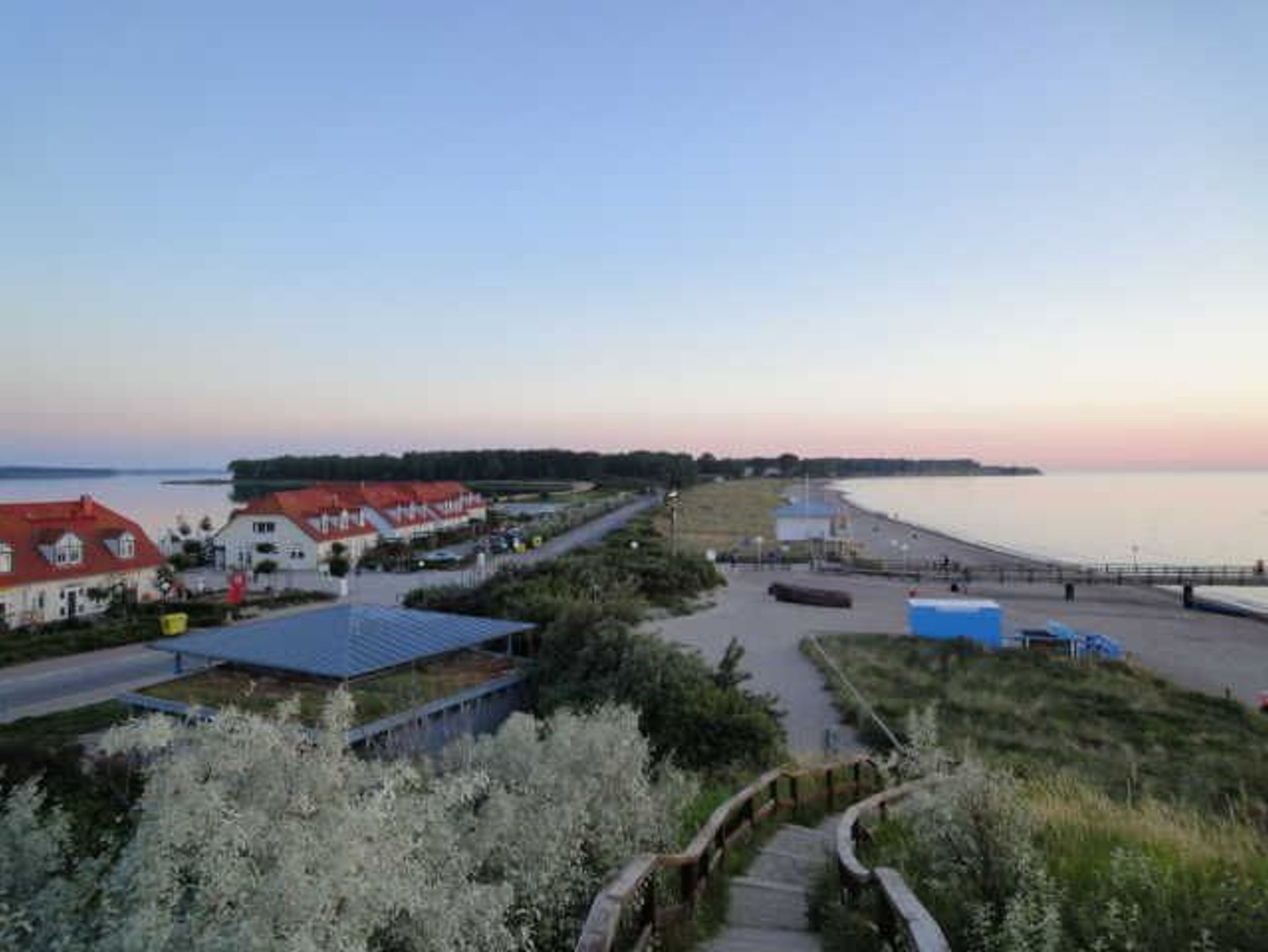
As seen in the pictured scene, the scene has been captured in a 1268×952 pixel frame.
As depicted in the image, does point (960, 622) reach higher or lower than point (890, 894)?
lower

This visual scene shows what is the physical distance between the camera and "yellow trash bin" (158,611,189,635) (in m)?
25.9

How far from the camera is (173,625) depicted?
25984 millimetres

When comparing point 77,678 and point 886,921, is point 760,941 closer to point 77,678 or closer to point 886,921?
point 886,921

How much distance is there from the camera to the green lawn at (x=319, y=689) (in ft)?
42.4

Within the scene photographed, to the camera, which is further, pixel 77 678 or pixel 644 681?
pixel 77 678

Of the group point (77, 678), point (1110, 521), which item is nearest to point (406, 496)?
point (77, 678)

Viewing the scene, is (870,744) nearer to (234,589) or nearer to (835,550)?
(234,589)

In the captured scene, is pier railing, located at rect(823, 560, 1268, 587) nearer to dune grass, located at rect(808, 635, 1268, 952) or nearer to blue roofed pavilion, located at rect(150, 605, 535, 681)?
dune grass, located at rect(808, 635, 1268, 952)

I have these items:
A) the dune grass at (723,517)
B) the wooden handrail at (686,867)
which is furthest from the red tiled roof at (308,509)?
the wooden handrail at (686,867)

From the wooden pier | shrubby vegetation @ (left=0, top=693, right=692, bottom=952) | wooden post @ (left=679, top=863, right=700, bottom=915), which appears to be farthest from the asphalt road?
the wooden pier

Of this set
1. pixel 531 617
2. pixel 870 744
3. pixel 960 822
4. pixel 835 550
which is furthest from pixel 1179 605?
→ pixel 960 822

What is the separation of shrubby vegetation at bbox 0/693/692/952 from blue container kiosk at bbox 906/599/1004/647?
24631mm

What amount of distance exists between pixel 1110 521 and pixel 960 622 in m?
79.3

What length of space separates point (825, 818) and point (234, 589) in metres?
28.0
